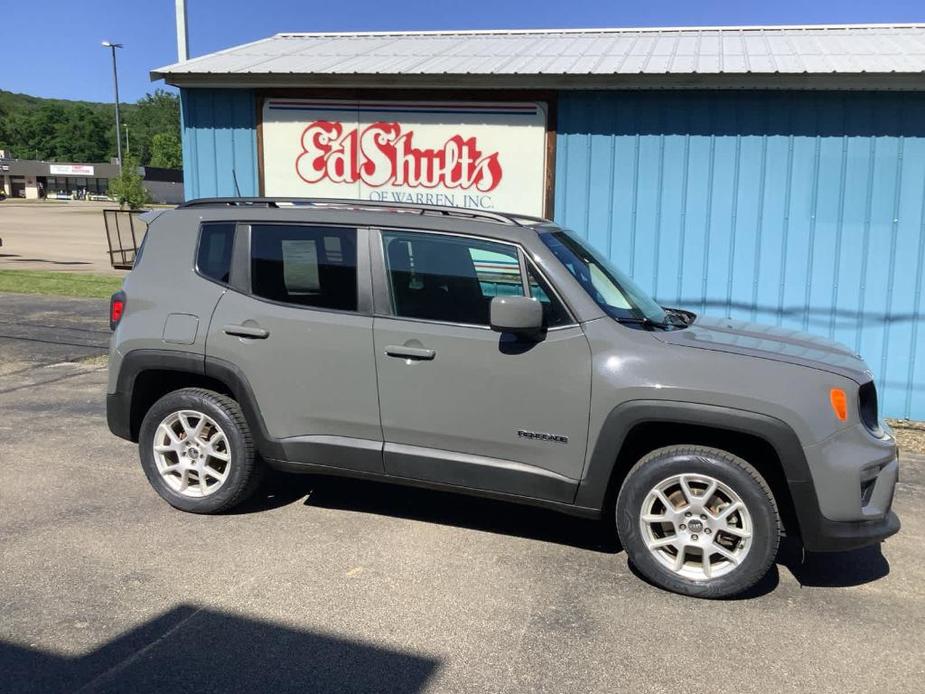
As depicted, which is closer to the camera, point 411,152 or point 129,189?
point 411,152

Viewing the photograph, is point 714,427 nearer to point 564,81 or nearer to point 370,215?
point 370,215

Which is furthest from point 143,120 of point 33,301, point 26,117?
point 33,301

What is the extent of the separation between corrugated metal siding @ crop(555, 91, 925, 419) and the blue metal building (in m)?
0.01

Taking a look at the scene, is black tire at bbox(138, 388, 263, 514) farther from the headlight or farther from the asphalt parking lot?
the headlight

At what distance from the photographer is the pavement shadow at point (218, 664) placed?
311 cm

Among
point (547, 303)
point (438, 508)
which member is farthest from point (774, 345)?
point (438, 508)

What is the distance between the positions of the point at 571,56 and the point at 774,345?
5.43 meters

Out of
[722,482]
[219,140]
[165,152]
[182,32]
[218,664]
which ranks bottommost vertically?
[218,664]

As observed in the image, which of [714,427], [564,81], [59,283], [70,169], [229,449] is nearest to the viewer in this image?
[714,427]

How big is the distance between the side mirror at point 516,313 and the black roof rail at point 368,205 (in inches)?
23.0

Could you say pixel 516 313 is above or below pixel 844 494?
above

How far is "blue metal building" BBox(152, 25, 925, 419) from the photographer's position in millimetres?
7395

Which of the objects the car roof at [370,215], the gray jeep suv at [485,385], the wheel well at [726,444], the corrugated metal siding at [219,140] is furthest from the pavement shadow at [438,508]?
the corrugated metal siding at [219,140]

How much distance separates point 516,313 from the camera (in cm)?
391
